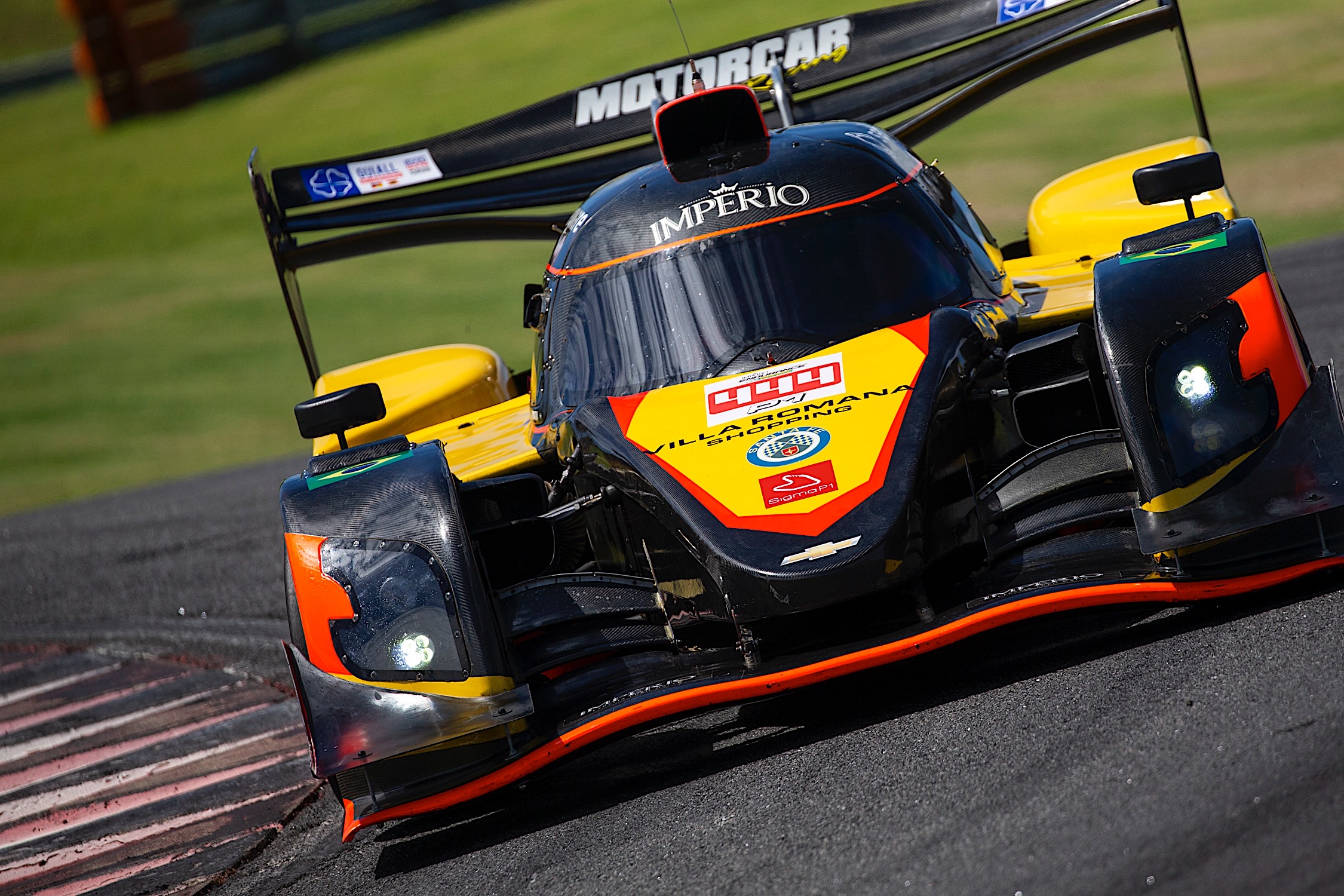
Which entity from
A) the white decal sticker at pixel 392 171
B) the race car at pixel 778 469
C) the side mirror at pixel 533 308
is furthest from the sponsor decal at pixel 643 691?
the white decal sticker at pixel 392 171

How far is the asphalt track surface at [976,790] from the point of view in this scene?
120 inches

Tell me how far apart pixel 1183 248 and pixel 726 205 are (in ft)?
5.24

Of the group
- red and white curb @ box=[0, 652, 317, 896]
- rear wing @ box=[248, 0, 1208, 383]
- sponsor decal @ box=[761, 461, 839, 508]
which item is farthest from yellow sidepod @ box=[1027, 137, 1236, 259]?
red and white curb @ box=[0, 652, 317, 896]

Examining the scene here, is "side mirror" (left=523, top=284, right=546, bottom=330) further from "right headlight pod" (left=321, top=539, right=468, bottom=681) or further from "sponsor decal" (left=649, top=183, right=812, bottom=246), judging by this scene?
"right headlight pod" (left=321, top=539, right=468, bottom=681)

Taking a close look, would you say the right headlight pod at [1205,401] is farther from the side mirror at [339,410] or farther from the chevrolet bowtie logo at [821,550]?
the side mirror at [339,410]

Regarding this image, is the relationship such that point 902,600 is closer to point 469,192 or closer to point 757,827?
point 757,827

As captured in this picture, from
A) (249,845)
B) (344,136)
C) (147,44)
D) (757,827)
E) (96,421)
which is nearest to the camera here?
(757,827)

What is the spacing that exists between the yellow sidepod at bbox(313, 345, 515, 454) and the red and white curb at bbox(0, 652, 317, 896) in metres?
1.28

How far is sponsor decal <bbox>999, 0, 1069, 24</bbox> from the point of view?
7094 millimetres

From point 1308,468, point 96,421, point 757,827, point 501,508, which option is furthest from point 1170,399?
point 96,421

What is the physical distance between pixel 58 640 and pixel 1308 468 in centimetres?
667

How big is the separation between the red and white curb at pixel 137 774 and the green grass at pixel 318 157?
7.09 m

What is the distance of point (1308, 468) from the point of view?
13.0 feet

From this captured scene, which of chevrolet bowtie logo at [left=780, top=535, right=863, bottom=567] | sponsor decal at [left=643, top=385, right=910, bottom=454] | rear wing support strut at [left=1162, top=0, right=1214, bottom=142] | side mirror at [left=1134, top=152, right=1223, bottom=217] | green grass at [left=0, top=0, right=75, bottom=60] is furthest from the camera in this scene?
green grass at [left=0, top=0, right=75, bottom=60]
